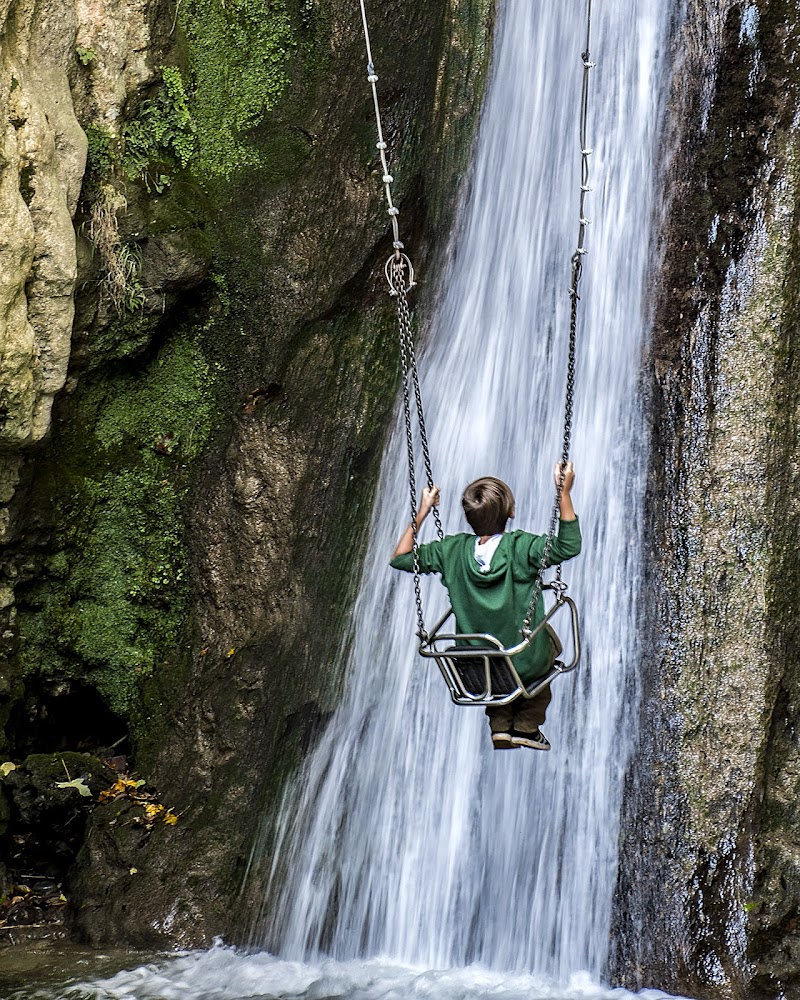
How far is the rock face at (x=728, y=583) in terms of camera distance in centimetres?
589

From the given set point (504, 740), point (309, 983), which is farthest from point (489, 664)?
point (309, 983)

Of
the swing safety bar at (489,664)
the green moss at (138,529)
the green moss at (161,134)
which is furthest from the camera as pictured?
the green moss at (138,529)

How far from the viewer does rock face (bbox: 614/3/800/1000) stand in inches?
232

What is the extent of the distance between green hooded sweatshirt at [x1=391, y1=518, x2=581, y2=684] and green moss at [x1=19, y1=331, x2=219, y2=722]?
12.5 feet

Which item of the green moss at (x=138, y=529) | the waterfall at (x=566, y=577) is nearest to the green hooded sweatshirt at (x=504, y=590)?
the waterfall at (x=566, y=577)

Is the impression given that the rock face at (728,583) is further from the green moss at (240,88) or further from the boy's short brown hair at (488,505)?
the green moss at (240,88)

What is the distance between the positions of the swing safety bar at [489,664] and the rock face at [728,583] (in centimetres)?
126

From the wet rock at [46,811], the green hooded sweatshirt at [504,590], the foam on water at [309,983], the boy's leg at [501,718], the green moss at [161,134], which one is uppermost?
the green moss at [161,134]

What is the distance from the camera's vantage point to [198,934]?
23.3ft

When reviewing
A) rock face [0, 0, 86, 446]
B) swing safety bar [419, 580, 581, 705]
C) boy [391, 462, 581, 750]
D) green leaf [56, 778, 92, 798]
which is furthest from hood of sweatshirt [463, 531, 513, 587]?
green leaf [56, 778, 92, 798]

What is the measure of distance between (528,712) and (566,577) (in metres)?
1.86

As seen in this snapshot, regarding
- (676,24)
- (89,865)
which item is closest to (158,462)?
(89,865)

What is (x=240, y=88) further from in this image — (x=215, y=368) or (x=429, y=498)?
(x=429, y=498)

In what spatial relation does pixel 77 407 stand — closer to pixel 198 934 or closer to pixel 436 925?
pixel 198 934
